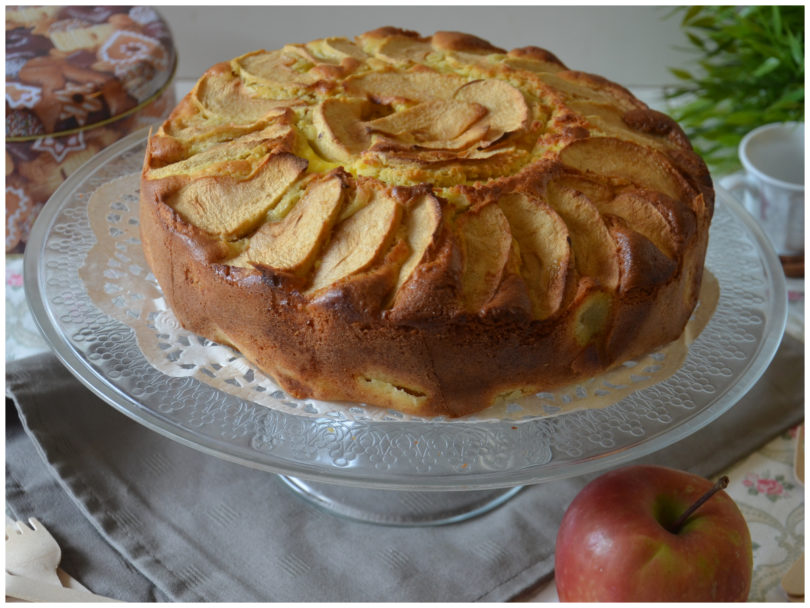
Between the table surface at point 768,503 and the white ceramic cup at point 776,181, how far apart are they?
55 cm

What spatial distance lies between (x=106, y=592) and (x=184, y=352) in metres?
0.37

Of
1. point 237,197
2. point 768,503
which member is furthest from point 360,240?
point 768,503

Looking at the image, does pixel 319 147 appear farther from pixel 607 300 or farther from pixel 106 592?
pixel 106 592

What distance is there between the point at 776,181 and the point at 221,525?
134 centimetres

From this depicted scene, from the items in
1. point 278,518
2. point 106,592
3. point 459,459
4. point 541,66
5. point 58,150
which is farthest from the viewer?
point 58,150

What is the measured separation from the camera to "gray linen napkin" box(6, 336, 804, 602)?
1.49 m

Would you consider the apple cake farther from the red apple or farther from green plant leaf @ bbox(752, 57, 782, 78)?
green plant leaf @ bbox(752, 57, 782, 78)

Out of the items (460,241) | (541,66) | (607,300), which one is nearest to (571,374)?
(607,300)

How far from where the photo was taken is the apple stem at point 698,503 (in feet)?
4.38

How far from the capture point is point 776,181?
6.81ft

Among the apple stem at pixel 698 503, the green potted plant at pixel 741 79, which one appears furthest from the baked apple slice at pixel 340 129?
the green potted plant at pixel 741 79

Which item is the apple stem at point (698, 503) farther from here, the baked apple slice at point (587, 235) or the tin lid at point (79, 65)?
the tin lid at point (79, 65)

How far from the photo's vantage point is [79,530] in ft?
5.08

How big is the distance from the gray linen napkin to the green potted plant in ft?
2.95
